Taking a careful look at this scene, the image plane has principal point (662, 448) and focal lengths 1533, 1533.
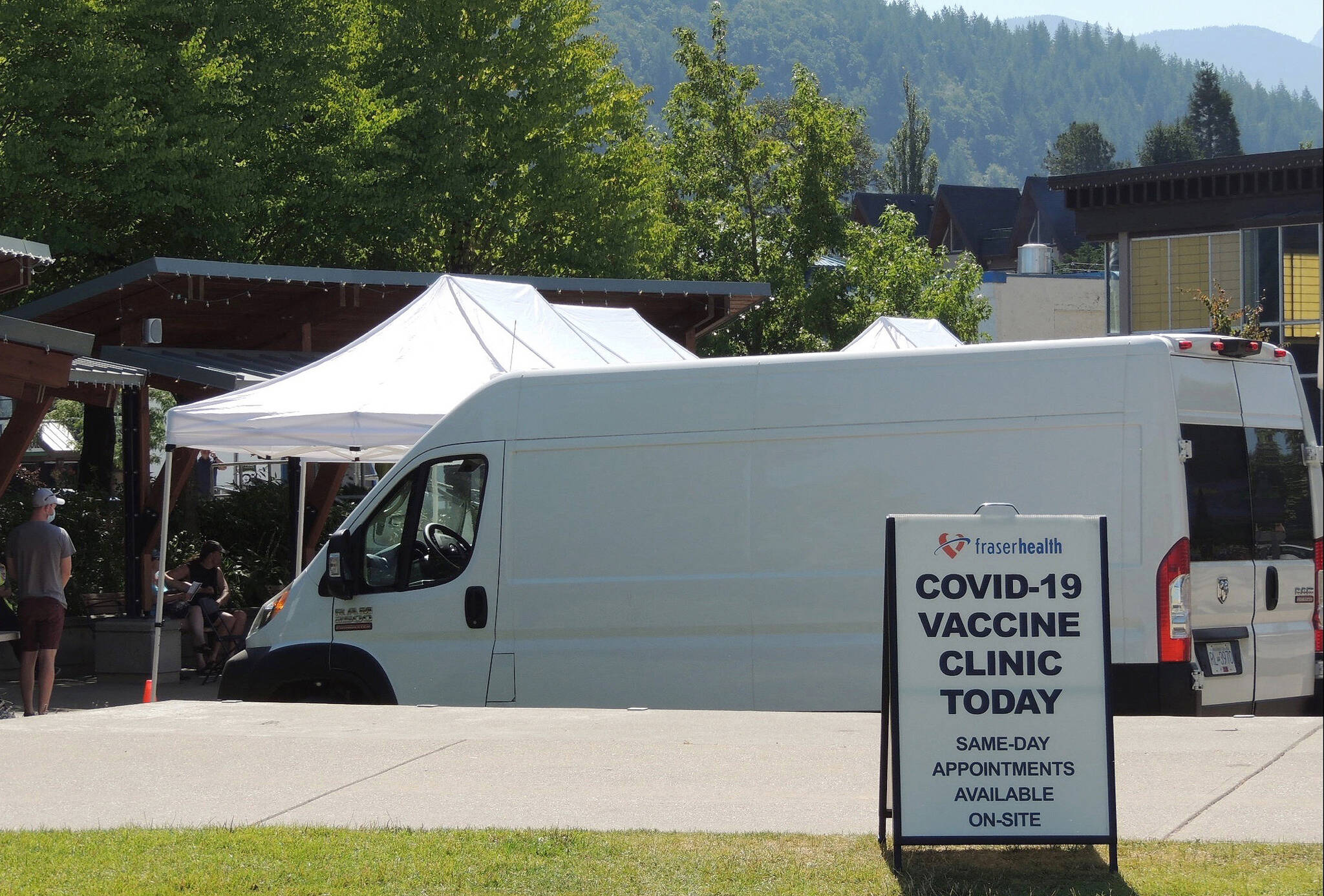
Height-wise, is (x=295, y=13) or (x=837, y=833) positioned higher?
(x=295, y=13)

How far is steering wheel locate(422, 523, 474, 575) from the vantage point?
30.5ft

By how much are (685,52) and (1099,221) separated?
9.37 metres

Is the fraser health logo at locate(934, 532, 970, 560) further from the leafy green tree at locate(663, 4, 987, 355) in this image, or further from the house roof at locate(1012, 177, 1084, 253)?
the house roof at locate(1012, 177, 1084, 253)

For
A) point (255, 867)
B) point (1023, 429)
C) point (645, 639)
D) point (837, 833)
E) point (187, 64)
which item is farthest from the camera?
point (187, 64)

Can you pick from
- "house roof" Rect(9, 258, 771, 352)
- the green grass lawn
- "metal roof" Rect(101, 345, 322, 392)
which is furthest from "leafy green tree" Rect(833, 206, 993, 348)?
the green grass lawn

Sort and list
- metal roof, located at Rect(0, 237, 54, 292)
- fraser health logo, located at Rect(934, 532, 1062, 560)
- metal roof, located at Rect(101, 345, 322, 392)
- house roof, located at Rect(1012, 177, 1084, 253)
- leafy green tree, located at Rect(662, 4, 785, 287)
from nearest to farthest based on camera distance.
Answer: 1. fraser health logo, located at Rect(934, 532, 1062, 560)
2. metal roof, located at Rect(0, 237, 54, 292)
3. metal roof, located at Rect(101, 345, 322, 392)
4. leafy green tree, located at Rect(662, 4, 785, 287)
5. house roof, located at Rect(1012, 177, 1084, 253)

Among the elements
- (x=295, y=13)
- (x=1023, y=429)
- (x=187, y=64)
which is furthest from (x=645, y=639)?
(x=295, y=13)

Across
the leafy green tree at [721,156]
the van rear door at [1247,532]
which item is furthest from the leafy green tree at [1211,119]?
the van rear door at [1247,532]

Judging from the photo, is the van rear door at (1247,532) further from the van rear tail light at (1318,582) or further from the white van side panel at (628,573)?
the white van side panel at (628,573)

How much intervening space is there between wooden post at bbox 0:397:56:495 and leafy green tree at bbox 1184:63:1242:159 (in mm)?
81958

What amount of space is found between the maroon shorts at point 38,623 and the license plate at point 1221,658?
8123mm

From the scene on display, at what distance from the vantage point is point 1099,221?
32.2m

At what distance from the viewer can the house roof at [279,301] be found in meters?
18.6

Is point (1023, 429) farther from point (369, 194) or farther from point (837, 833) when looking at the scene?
point (369, 194)
